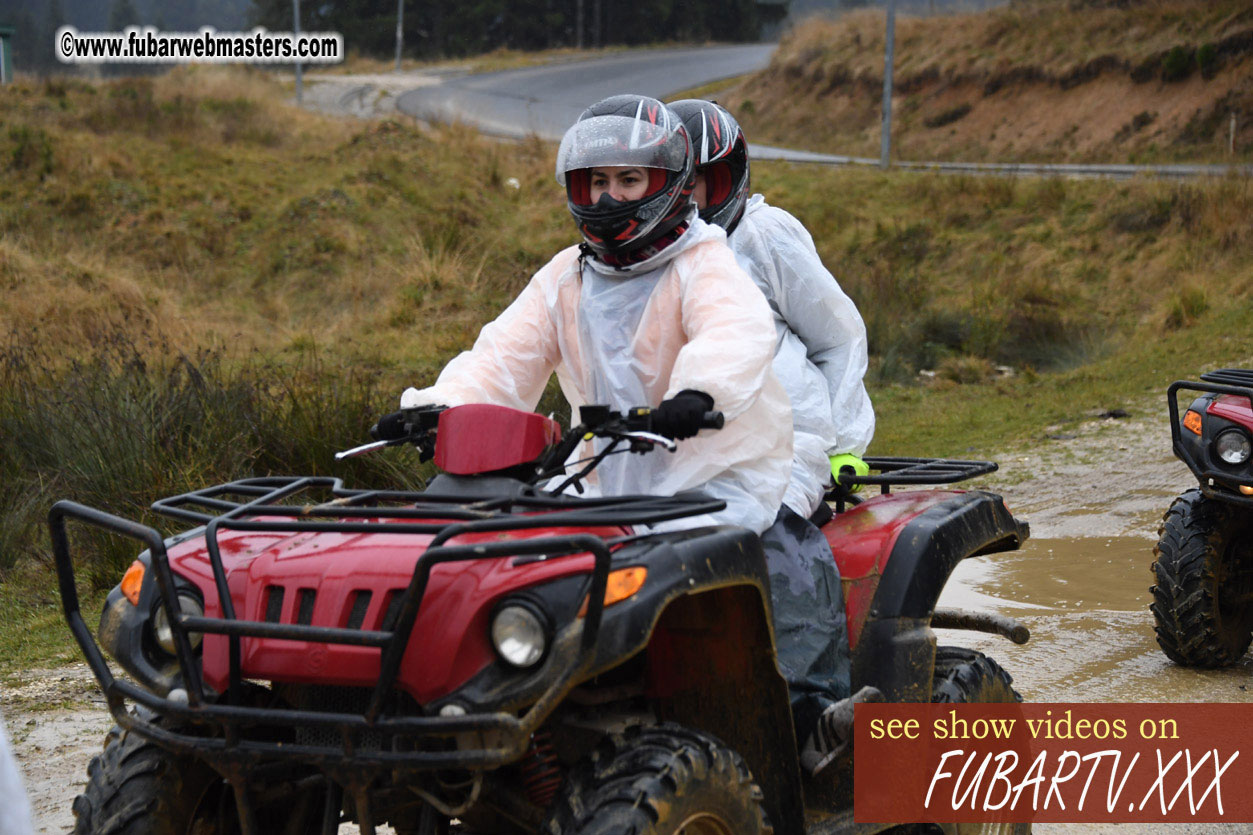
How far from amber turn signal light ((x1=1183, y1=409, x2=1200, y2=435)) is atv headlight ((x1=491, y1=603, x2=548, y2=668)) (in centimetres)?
438

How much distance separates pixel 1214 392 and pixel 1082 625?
5.13 feet

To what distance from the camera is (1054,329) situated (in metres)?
17.0

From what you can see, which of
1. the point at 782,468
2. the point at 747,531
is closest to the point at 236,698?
the point at 747,531

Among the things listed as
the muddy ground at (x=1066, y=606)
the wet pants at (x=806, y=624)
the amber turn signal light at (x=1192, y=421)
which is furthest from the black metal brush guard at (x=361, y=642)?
the amber turn signal light at (x=1192, y=421)

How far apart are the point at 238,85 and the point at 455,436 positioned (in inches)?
1215

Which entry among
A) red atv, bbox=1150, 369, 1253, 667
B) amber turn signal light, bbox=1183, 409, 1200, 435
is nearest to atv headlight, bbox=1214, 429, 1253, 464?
red atv, bbox=1150, 369, 1253, 667

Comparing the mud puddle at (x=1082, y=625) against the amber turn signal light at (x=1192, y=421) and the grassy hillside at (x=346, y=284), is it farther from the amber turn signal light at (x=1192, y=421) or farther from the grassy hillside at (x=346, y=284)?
the grassy hillside at (x=346, y=284)

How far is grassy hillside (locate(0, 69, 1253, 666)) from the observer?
8.27 metres

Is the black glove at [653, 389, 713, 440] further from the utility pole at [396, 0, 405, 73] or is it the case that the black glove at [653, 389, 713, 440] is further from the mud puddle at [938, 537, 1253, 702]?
the utility pole at [396, 0, 405, 73]

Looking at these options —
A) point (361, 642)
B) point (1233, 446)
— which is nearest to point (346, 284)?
point (1233, 446)

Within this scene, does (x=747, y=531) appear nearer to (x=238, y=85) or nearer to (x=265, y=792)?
(x=265, y=792)

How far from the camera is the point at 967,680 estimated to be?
3928mm

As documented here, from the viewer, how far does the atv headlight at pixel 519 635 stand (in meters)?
2.55

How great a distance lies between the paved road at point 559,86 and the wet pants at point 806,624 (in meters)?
26.0
